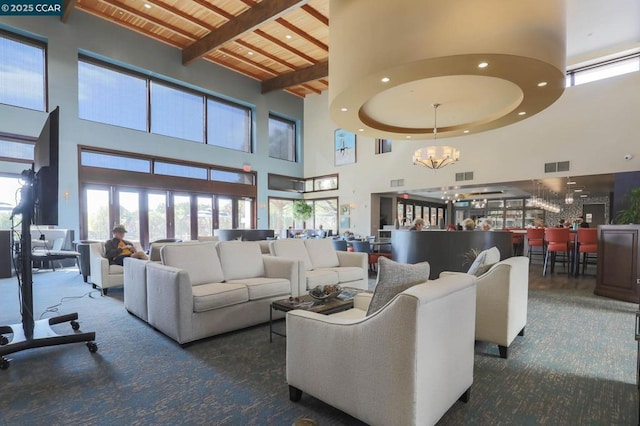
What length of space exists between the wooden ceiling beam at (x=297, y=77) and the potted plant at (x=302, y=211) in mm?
4895

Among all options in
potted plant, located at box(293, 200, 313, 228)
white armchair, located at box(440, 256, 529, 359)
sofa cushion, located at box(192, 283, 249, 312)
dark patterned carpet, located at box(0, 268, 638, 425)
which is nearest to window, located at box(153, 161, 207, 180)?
potted plant, located at box(293, 200, 313, 228)

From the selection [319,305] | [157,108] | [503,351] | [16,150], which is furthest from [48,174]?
[157,108]

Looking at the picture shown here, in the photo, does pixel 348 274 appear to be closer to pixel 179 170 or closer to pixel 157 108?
pixel 179 170

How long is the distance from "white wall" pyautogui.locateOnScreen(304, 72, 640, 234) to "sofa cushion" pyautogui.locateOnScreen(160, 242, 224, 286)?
28.3 ft

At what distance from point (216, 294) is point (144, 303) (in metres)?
1.07

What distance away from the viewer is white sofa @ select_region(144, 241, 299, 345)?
2.95m

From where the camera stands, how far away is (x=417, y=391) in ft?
4.75

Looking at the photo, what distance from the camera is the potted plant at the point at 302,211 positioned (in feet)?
45.7

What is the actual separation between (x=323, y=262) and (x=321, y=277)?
676 millimetres

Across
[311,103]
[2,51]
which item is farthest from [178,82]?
[311,103]

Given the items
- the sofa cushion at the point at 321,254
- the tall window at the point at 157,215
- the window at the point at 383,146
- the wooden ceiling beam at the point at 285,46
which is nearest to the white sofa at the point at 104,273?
the sofa cushion at the point at 321,254

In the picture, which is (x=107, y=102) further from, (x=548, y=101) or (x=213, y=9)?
(x=548, y=101)

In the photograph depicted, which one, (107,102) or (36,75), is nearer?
(36,75)

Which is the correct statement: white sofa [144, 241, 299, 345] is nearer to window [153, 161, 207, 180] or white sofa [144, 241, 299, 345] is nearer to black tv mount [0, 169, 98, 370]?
black tv mount [0, 169, 98, 370]
